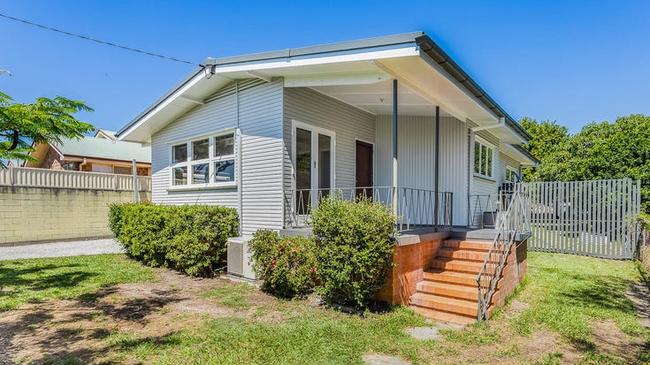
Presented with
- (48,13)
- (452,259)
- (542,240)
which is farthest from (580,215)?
(48,13)

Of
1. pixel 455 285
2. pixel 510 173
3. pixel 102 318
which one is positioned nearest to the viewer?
pixel 102 318

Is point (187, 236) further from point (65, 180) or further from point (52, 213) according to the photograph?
point (65, 180)

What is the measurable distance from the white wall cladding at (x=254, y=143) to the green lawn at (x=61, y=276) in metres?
2.57

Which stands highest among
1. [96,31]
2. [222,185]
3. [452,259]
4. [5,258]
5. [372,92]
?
[96,31]

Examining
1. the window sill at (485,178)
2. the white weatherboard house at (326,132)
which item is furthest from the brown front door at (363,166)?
the window sill at (485,178)

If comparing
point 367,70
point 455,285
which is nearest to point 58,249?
point 367,70

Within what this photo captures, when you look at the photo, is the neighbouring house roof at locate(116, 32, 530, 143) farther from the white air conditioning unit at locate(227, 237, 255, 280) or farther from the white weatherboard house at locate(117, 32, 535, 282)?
the white air conditioning unit at locate(227, 237, 255, 280)

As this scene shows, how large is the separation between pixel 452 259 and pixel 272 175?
4143mm

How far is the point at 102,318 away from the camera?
5629 millimetres

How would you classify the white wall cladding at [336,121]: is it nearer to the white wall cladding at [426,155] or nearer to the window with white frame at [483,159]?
the white wall cladding at [426,155]

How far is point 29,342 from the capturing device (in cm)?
469

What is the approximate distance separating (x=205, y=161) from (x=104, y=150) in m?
14.8

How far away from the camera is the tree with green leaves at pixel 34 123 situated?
17.1 ft

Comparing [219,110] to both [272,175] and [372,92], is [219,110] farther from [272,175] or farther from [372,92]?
[372,92]
